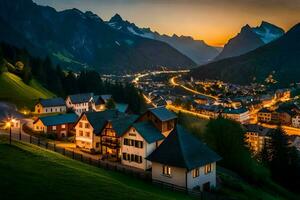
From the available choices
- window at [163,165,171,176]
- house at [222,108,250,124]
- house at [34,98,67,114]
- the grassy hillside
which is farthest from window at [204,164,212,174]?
house at [222,108,250,124]

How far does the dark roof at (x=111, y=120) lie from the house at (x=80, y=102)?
6181 cm

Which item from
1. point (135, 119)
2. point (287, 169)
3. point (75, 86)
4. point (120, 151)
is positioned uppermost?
point (75, 86)

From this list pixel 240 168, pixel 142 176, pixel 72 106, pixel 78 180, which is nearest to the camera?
pixel 78 180

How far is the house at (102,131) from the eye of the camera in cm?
6750

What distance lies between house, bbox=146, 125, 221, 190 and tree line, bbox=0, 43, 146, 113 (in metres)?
105

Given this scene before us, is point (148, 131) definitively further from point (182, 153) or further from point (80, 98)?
point (80, 98)

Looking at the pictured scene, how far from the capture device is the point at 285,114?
623 ft

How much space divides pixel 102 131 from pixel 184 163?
24924 millimetres

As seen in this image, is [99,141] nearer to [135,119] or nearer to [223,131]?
[135,119]

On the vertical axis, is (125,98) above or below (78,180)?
above

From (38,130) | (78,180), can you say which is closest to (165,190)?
(78,180)

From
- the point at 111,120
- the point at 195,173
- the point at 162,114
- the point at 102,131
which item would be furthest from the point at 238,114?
the point at 195,173

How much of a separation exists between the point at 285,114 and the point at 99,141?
141691 millimetres

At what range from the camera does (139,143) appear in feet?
204
